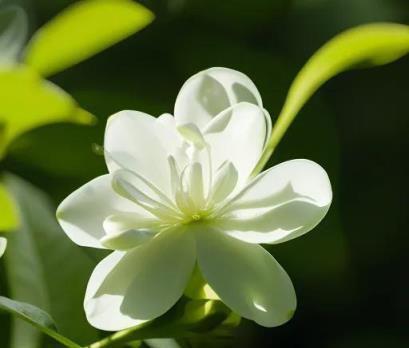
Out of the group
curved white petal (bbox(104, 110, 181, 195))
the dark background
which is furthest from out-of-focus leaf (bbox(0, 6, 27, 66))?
the dark background

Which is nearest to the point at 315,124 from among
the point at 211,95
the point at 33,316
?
the point at 211,95

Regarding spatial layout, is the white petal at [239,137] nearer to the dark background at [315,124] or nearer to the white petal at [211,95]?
the white petal at [211,95]

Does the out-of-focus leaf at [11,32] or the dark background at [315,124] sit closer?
Answer: the out-of-focus leaf at [11,32]

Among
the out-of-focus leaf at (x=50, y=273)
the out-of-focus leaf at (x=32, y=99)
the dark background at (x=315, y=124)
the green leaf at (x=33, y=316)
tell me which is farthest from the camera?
the dark background at (x=315, y=124)

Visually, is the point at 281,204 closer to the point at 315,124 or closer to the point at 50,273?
the point at 50,273

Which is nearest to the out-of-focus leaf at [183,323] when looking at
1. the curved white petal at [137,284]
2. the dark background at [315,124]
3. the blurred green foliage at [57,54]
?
the curved white petal at [137,284]

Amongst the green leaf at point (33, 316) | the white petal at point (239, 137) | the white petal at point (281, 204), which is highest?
the white petal at point (239, 137)

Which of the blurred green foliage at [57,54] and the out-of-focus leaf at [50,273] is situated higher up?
the blurred green foliage at [57,54]

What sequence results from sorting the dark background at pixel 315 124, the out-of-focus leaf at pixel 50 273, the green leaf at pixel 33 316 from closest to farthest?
1. the green leaf at pixel 33 316
2. the out-of-focus leaf at pixel 50 273
3. the dark background at pixel 315 124
